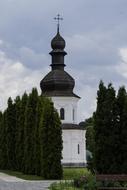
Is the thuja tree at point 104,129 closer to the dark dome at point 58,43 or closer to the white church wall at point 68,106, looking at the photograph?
the white church wall at point 68,106

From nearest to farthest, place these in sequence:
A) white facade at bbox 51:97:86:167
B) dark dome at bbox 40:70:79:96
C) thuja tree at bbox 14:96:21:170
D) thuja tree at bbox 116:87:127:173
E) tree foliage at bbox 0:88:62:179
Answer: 1. thuja tree at bbox 116:87:127:173
2. tree foliage at bbox 0:88:62:179
3. thuja tree at bbox 14:96:21:170
4. white facade at bbox 51:97:86:167
5. dark dome at bbox 40:70:79:96

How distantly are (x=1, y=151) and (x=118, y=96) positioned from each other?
25.5 m

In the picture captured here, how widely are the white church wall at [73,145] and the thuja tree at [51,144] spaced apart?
29.4 meters

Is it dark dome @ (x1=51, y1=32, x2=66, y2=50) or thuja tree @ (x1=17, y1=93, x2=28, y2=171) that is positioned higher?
dark dome @ (x1=51, y1=32, x2=66, y2=50)

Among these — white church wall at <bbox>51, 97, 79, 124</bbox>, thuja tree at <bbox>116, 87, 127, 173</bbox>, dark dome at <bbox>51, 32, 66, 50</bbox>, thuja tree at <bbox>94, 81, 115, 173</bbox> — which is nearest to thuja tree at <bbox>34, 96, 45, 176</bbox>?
thuja tree at <bbox>94, 81, 115, 173</bbox>

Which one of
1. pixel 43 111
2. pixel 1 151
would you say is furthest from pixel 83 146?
pixel 43 111

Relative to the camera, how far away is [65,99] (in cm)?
6956

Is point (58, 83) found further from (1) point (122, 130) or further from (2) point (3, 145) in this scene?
(1) point (122, 130)

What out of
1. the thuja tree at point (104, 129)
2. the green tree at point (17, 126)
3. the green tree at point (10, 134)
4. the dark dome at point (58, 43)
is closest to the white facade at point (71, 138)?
the dark dome at point (58, 43)

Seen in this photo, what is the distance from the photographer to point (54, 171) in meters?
37.9

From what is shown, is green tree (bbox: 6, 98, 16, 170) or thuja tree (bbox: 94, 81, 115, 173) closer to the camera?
thuja tree (bbox: 94, 81, 115, 173)

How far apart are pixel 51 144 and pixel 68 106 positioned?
3118 cm

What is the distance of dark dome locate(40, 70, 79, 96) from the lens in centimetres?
6906

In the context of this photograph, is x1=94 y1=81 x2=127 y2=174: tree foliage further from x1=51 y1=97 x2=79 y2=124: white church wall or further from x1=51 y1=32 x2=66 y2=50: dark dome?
x1=51 y1=32 x2=66 y2=50: dark dome
